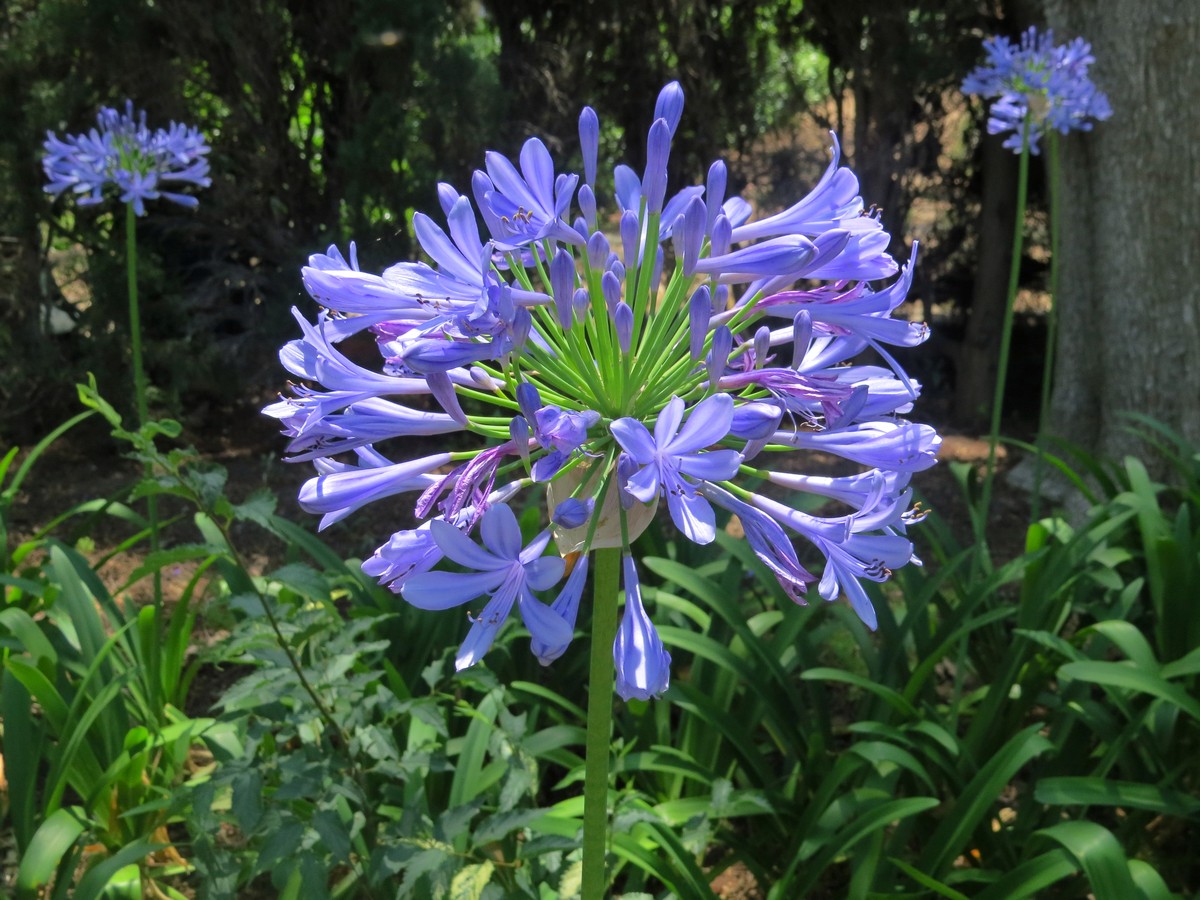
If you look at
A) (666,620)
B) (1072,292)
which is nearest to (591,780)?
(666,620)

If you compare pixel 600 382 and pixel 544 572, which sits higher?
pixel 600 382

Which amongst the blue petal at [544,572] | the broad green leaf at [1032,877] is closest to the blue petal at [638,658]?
the blue petal at [544,572]

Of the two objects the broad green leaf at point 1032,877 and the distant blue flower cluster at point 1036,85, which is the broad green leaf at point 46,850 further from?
the distant blue flower cluster at point 1036,85

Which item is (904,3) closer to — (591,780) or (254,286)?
(254,286)

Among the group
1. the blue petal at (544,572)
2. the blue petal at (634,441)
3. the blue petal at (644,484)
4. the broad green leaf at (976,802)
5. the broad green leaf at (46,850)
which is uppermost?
the blue petal at (634,441)

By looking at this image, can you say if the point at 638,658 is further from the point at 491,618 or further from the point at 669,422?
the point at 669,422

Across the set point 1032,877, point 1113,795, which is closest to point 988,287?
point 1113,795
